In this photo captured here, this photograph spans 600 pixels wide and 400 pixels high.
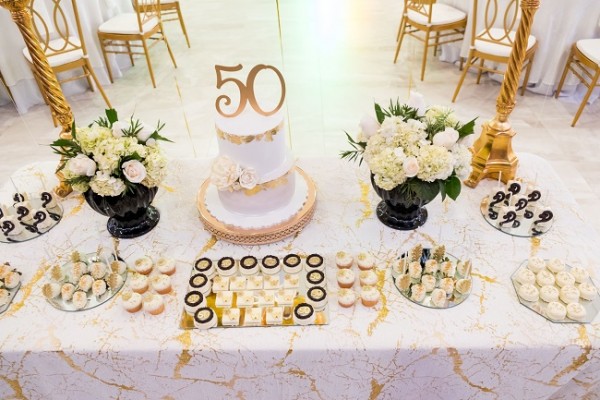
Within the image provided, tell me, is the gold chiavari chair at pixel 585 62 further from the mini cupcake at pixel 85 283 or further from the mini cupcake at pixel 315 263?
the mini cupcake at pixel 85 283

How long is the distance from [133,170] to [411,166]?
33.5 inches

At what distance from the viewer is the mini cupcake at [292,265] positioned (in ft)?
5.00

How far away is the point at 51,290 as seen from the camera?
1.49m

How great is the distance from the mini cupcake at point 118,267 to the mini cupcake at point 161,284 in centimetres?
13

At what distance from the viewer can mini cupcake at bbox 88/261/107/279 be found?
5.07 ft

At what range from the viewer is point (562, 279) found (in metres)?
1.43

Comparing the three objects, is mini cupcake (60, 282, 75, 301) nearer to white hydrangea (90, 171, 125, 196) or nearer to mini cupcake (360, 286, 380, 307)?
white hydrangea (90, 171, 125, 196)

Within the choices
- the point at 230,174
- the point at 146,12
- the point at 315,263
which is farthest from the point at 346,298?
the point at 146,12

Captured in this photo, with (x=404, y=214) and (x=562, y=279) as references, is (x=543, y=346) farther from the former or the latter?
(x=404, y=214)

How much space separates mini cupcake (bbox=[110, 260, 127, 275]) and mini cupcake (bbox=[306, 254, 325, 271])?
0.61 meters

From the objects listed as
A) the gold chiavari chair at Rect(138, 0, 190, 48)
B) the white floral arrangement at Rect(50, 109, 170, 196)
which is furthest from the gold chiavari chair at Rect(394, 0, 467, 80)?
the white floral arrangement at Rect(50, 109, 170, 196)

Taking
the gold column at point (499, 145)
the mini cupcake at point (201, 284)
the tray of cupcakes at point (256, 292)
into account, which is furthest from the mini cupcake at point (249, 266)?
the gold column at point (499, 145)

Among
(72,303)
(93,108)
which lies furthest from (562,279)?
(93,108)

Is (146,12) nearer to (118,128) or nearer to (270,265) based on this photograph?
(118,128)
